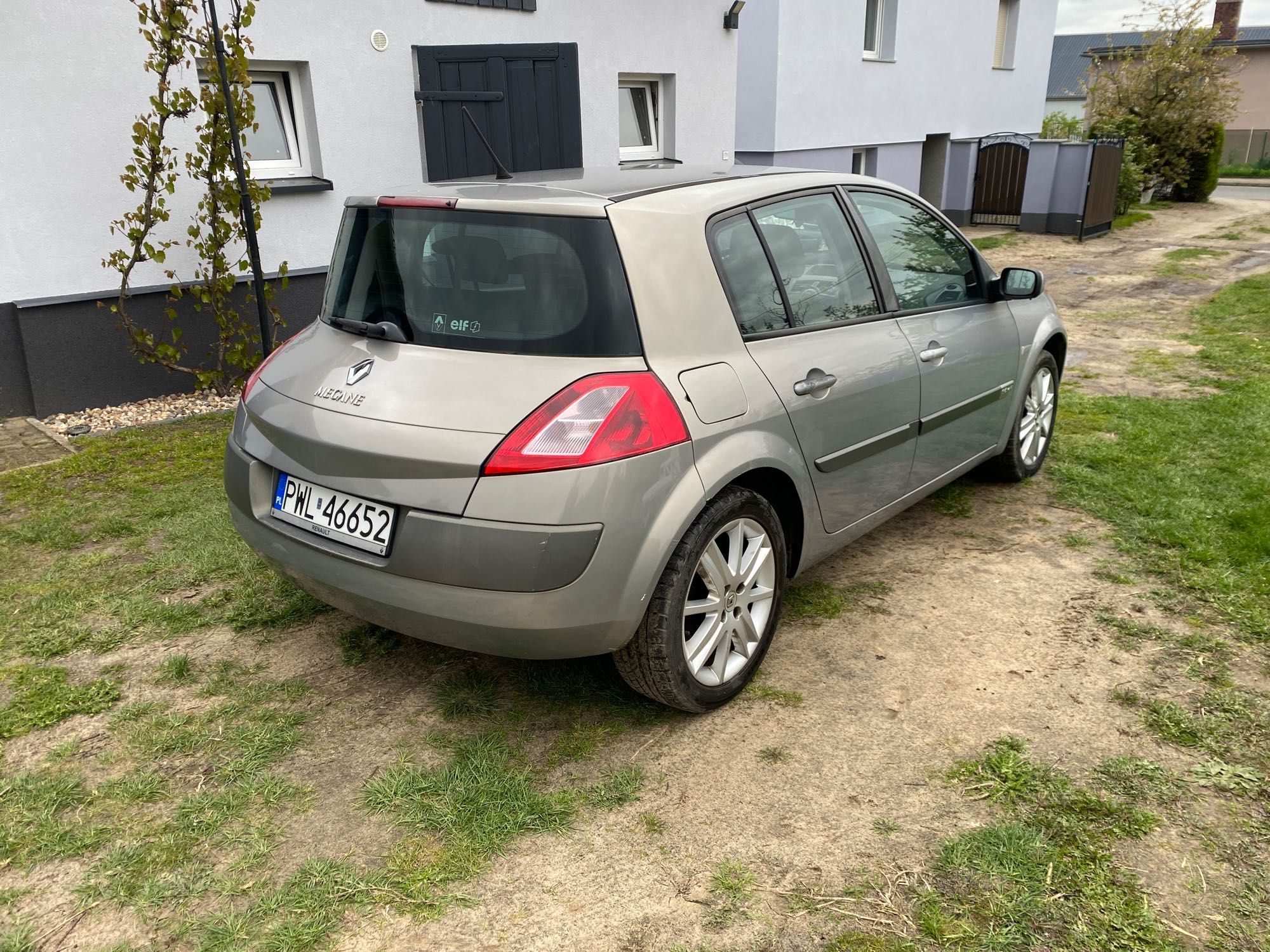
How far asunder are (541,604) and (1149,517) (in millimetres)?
3381

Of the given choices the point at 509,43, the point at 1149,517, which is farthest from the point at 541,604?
the point at 509,43

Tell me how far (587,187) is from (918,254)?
5.79 ft

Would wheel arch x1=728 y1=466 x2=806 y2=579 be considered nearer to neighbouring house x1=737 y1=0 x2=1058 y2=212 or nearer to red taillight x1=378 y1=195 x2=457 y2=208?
red taillight x1=378 y1=195 x2=457 y2=208

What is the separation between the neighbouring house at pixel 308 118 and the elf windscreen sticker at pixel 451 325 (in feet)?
15.4

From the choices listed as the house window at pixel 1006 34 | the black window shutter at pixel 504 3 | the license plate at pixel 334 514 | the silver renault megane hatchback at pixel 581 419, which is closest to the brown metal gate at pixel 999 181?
the house window at pixel 1006 34

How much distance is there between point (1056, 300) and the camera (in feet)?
36.3

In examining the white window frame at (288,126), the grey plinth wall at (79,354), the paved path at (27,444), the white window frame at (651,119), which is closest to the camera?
the paved path at (27,444)

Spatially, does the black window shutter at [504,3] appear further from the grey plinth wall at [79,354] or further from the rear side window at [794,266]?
the rear side window at [794,266]

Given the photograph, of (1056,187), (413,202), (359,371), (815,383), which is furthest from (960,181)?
(359,371)

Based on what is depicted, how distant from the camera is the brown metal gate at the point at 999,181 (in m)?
17.7

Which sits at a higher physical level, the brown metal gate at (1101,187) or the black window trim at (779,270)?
the black window trim at (779,270)

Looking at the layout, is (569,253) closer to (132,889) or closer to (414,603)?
(414,603)

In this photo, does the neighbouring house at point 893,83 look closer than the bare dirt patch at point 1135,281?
No

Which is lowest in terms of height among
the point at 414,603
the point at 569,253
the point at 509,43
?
the point at 414,603
